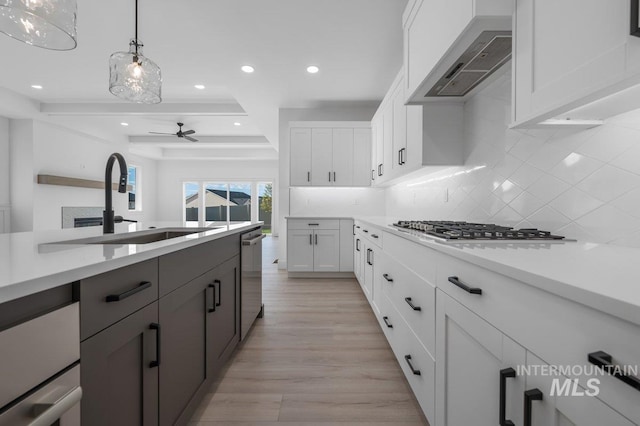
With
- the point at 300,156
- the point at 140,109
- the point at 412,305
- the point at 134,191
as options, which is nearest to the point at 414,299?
the point at 412,305

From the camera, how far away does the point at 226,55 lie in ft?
11.2

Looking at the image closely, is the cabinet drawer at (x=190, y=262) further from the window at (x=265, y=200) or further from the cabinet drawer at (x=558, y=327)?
the window at (x=265, y=200)

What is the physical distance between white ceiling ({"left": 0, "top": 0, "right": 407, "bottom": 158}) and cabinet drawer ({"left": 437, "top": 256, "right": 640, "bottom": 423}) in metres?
2.69

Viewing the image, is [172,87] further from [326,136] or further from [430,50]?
[430,50]

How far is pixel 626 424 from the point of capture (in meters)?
0.45

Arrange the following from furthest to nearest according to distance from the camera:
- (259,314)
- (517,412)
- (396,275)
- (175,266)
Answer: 1. (259,314)
2. (396,275)
3. (175,266)
4. (517,412)

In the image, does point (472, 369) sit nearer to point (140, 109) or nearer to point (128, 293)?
point (128, 293)

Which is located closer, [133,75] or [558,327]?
[558,327]

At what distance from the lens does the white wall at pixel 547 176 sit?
1.07 m

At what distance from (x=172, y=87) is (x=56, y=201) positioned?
4.03 m

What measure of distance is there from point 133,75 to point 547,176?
114 inches

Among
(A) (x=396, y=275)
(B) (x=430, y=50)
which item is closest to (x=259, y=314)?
(A) (x=396, y=275)

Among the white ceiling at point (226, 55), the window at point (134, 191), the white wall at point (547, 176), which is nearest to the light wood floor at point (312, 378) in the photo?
the white wall at point (547, 176)

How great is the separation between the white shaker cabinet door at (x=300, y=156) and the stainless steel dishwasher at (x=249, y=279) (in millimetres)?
2066
